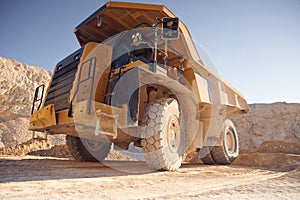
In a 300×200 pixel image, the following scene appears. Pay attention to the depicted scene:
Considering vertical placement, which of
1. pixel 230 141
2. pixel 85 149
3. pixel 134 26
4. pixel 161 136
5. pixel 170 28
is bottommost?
pixel 85 149

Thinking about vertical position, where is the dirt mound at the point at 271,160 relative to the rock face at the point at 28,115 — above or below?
below

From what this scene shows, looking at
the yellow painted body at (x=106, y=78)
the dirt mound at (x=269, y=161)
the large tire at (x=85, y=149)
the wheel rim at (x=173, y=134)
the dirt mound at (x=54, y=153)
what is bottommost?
the dirt mound at (x=54, y=153)

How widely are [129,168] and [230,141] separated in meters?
3.95

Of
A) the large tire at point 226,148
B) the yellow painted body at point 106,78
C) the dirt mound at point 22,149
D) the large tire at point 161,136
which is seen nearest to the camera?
the yellow painted body at point 106,78

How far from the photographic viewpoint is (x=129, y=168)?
4648mm

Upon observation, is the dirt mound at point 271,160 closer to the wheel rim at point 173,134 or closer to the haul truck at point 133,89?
the haul truck at point 133,89

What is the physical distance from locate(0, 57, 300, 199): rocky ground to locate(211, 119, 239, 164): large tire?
0.91ft

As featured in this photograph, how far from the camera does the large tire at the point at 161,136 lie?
12.0 ft

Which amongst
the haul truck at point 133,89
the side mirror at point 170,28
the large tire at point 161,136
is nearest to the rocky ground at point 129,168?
the large tire at point 161,136

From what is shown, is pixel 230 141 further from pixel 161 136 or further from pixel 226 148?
pixel 161 136

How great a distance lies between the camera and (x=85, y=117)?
3.26 metres

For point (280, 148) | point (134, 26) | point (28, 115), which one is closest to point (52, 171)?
point (134, 26)

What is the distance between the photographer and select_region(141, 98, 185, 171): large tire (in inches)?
144

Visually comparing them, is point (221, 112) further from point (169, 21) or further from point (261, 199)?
point (261, 199)
